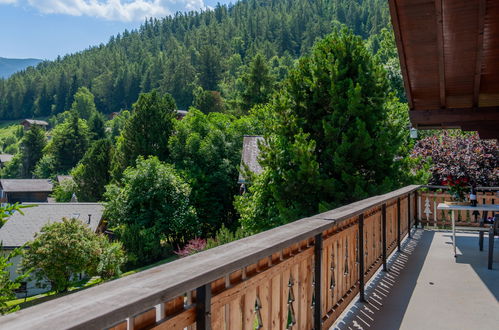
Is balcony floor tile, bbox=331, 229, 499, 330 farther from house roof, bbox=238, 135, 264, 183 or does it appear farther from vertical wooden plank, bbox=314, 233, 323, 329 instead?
house roof, bbox=238, 135, 264, 183

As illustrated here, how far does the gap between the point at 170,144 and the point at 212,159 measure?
14.7 feet

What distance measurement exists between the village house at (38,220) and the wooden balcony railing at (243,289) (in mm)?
28975

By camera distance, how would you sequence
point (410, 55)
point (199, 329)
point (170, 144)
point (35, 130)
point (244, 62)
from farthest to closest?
point (244, 62), point (35, 130), point (170, 144), point (410, 55), point (199, 329)

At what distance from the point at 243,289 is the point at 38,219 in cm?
3530

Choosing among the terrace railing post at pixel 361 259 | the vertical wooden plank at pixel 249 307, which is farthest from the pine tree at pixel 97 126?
the vertical wooden plank at pixel 249 307

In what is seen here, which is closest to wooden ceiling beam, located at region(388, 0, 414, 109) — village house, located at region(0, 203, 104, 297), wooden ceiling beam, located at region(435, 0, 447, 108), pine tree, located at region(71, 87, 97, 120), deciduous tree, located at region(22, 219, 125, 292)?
wooden ceiling beam, located at region(435, 0, 447, 108)

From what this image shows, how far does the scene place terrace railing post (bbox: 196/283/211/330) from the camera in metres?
1.76

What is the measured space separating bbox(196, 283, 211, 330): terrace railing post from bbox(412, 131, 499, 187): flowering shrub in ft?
42.5

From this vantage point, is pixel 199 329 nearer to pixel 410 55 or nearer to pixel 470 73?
pixel 410 55

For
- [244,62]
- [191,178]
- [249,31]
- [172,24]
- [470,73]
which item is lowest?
[191,178]

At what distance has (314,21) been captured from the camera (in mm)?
102688

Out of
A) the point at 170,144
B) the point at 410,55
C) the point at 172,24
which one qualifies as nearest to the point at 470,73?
the point at 410,55

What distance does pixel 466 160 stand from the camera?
44.5 ft

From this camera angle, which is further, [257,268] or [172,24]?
[172,24]
